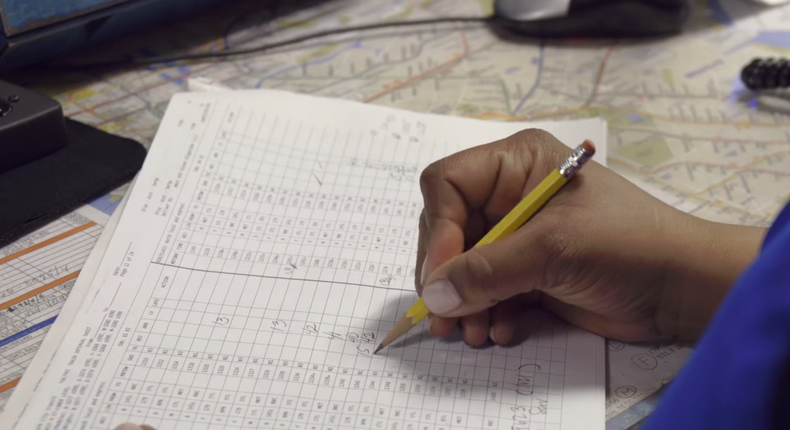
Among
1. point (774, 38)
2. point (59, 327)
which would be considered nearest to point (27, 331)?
point (59, 327)

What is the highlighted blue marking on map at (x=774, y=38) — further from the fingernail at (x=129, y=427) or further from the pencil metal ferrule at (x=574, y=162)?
the fingernail at (x=129, y=427)

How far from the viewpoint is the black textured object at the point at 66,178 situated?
62 cm

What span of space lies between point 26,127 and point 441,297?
0.39 m

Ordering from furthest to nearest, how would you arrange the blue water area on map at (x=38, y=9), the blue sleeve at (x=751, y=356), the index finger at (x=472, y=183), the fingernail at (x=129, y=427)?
the blue water area on map at (x=38, y=9)
the index finger at (x=472, y=183)
the fingernail at (x=129, y=427)
the blue sleeve at (x=751, y=356)

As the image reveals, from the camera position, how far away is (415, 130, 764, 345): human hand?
49cm

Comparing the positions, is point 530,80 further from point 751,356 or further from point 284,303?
point 751,356

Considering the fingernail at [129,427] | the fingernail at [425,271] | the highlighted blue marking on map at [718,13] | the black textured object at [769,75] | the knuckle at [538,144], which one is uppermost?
the knuckle at [538,144]

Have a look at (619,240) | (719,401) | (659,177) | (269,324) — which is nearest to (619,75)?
(659,177)

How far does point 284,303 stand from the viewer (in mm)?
557

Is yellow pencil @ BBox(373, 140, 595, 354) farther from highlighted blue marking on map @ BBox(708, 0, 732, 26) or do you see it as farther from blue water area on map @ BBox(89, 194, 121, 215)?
highlighted blue marking on map @ BBox(708, 0, 732, 26)

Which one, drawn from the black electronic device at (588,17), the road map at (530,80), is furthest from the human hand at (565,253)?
the black electronic device at (588,17)

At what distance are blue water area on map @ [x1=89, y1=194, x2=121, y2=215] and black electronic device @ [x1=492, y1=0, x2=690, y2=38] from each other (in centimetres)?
51

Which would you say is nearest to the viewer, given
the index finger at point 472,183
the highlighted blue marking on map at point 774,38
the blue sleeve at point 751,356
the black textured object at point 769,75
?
the blue sleeve at point 751,356

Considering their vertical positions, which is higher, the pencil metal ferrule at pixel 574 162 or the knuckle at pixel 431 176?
the pencil metal ferrule at pixel 574 162
